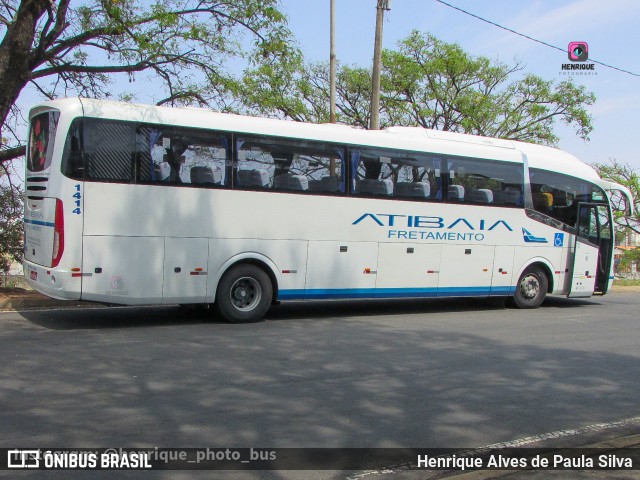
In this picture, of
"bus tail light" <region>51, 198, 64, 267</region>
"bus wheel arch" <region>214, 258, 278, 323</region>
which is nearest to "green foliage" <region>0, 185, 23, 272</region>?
"bus tail light" <region>51, 198, 64, 267</region>

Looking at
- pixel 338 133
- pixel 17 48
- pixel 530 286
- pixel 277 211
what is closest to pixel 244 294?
pixel 277 211

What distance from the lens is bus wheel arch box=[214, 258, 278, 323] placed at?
11141 millimetres

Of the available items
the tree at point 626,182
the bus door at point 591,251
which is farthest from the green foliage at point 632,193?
the bus door at point 591,251

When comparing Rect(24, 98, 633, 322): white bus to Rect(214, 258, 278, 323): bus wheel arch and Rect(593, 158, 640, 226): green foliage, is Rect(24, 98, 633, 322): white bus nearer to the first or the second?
Rect(214, 258, 278, 323): bus wheel arch

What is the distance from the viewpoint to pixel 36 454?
15.9 ft

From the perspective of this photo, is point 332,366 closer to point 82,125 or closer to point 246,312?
point 246,312

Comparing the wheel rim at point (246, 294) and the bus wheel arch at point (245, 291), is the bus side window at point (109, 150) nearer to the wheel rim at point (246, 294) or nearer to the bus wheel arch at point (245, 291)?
the bus wheel arch at point (245, 291)

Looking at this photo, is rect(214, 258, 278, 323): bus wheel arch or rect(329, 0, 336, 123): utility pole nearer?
rect(214, 258, 278, 323): bus wheel arch

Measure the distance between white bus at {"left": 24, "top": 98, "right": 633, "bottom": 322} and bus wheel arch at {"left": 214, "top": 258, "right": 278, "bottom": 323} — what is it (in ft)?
0.08

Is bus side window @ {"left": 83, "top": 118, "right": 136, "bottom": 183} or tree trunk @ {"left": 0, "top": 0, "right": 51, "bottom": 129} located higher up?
tree trunk @ {"left": 0, "top": 0, "right": 51, "bottom": 129}

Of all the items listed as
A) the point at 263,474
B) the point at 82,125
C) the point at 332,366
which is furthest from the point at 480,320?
the point at 263,474

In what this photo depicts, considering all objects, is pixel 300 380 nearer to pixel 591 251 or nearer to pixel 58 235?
pixel 58 235

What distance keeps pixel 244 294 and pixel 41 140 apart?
401 centimetres

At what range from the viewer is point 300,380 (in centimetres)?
735
